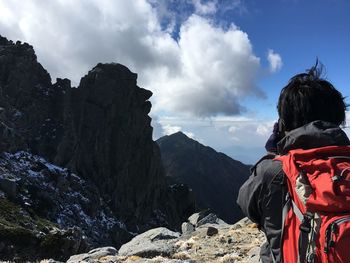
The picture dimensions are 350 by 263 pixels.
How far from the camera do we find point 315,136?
12.9 feet

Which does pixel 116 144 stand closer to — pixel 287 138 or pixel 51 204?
pixel 51 204

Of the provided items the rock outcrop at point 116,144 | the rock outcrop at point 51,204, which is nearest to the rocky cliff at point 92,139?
the rock outcrop at point 116,144

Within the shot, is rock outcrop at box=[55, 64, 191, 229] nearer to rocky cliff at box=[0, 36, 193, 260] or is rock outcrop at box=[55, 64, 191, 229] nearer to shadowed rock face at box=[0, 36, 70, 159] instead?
rocky cliff at box=[0, 36, 193, 260]

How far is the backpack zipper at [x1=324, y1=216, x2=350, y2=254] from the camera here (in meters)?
3.42

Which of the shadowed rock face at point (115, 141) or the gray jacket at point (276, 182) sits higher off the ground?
the shadowed rock face at point (115, 141)

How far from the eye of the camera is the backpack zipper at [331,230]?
3.42 metres

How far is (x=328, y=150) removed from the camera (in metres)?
3.84

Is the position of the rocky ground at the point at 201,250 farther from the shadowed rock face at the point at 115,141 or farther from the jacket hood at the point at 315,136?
the shadowed rock face at the point at 115,141

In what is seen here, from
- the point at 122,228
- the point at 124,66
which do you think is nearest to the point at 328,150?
the point at 122,228

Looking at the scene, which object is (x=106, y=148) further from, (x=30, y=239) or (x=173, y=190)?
(x=30, y=239)

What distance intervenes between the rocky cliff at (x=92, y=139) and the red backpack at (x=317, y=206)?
11909 cm

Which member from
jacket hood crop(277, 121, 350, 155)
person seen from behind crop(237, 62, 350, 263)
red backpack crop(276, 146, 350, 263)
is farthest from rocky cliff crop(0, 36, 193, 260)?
red backpack crop(276, 146, 350, 263)

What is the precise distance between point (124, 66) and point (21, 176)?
62.9m

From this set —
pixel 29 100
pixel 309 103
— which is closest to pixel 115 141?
pixel 29 100
